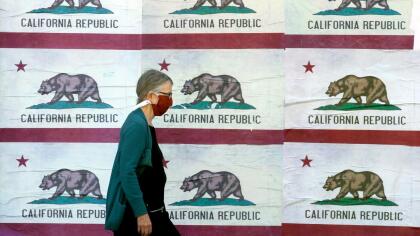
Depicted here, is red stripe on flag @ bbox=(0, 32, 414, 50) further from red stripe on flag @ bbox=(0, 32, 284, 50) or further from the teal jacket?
the teal jacket

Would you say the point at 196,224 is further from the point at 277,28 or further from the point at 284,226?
the point at 277,28

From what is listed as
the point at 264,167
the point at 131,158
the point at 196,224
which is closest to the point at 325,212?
the point at 264,167

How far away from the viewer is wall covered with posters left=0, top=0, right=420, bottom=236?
5125mm

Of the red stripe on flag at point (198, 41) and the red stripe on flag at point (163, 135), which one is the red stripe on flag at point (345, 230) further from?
the red stripe on flag at point (198, 41)

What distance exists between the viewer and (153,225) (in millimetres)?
4004

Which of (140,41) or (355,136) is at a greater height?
(140,41)

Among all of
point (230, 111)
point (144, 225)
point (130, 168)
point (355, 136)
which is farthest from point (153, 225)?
point (355, 136)

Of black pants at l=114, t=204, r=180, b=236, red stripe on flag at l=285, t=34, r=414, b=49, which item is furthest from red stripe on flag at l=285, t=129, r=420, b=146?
black pants at l=114, t=204, r=180, b=236

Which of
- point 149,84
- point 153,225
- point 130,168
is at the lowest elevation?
point 153,225

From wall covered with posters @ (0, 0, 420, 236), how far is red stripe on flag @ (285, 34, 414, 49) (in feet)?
0.03

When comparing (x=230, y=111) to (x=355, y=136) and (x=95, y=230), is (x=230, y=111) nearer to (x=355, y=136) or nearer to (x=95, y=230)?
(x=355, y=136)

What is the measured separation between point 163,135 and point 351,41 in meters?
1.59

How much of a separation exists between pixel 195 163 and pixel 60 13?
1542 millimetres

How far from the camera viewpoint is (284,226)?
5176mm
